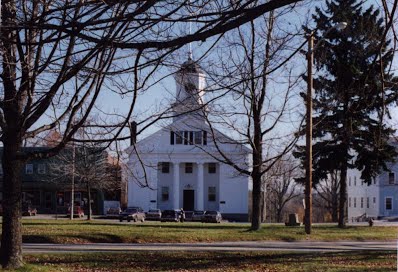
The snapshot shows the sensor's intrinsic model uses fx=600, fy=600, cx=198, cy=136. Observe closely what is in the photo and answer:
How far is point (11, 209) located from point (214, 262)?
16.2 ft

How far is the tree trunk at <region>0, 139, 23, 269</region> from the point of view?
1215cm

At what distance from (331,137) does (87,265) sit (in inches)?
992

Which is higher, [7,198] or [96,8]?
[96,8]

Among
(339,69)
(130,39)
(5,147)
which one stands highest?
(339,69)

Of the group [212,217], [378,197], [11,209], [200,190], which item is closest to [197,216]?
[212,217]

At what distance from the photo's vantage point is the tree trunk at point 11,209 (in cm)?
1215

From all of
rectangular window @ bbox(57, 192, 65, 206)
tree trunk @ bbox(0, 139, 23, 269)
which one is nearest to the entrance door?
rectangular window @ bbox(57, 192, 65, 206)

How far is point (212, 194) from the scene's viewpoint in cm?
6544

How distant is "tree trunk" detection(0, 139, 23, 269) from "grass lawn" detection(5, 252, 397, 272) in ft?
1.34

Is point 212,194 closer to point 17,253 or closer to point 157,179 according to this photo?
point 157,179

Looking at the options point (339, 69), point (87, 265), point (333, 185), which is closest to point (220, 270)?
point (87, 265)

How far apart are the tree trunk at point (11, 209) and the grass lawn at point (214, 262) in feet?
1.34

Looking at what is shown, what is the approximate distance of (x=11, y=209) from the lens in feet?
40.3

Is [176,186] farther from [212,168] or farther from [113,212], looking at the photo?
[113,212]
